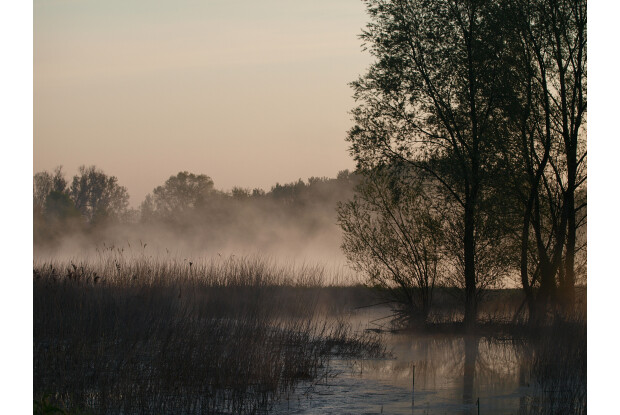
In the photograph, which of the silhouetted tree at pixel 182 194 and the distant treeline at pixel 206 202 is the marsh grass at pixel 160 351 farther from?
the silhouetted tree at pixel 182 194

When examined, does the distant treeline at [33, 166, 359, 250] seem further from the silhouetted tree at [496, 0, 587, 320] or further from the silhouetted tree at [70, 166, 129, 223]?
the silhouetted tree at [496, 0, 587, 320]

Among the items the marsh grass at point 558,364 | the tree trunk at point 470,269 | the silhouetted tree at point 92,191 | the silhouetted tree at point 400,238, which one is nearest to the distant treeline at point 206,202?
the silhouetted tree at point 92,191

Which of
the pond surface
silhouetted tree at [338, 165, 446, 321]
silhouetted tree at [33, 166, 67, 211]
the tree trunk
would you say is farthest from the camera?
silhouetted tree at [33, 166, 67, 211]

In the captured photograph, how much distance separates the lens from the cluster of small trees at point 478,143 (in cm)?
1504

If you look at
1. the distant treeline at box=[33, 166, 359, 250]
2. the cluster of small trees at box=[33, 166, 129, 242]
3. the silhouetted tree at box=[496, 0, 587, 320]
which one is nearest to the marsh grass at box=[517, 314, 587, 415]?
the silhouetted tree at box=[496, 0, 587, 320]

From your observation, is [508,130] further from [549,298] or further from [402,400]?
[402,400]

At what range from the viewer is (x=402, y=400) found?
9.44 m

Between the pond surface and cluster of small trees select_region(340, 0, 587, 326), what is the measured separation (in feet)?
7.16

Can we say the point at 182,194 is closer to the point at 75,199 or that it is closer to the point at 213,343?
the point at 75,199

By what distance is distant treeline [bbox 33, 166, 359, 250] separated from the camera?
178 ft
